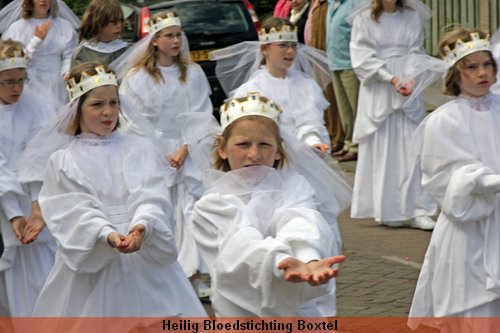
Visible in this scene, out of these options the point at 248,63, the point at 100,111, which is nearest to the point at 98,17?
the point at 248,63

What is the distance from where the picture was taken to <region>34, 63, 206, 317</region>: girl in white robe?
6.49 metres

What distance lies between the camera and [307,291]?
5.46m

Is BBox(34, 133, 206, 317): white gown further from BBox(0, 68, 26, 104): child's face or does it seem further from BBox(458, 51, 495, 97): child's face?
BBox(458, 51, 495, 97): child's face

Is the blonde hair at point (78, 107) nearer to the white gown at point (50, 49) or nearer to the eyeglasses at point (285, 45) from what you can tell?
the eyeglasses at point (285, 45)

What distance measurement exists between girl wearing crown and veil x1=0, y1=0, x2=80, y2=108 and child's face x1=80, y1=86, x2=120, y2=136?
5925 millimetres

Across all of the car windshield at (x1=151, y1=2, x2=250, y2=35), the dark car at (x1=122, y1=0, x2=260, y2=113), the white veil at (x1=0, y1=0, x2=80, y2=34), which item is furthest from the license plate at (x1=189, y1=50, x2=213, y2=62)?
the white veil at (x1=0, y1=0, x2=80, y2=34)

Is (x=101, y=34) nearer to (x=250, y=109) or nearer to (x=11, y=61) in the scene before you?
(x=11, y=61)

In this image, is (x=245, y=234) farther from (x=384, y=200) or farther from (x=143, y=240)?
(x=384, y=200)

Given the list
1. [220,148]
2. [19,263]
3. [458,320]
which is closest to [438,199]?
[458,320]

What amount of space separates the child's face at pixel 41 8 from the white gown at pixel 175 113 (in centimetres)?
354

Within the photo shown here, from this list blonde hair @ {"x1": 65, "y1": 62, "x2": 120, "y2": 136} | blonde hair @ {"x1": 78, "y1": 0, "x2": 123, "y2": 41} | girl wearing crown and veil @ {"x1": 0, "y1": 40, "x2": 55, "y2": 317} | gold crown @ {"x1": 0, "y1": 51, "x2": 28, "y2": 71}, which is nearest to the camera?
blonde hair @ {"x1": 65, "y1": 62, "x2": 120, "y2": 136}

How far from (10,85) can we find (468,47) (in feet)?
9.39

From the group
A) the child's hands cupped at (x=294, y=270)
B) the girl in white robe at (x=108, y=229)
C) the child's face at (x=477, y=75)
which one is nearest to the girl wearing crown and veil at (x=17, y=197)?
the girl in white robe at (x=108, y=229)

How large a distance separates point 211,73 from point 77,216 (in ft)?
33.9
